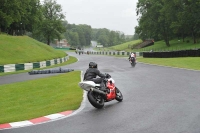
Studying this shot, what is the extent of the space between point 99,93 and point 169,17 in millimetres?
62752

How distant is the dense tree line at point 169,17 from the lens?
63.1m

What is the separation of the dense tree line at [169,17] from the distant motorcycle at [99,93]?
178 feet

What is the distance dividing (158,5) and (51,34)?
120 feet

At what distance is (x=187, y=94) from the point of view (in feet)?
35.8

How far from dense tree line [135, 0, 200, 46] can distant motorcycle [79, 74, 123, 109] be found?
54.2 m

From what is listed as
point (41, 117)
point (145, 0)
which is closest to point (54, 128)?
point (41, 117)

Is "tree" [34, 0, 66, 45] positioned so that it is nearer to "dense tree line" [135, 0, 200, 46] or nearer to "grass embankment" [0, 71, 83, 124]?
"dense tree line" [135, 0, 200, 46]

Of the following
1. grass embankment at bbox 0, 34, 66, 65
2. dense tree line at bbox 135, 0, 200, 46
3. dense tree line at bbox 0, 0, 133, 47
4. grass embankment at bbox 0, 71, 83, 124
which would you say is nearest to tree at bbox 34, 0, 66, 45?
dense tree line at bbox 0, 0, 133, 47

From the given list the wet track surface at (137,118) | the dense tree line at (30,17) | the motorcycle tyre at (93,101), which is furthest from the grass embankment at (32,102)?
the dense tree line at (30,17)

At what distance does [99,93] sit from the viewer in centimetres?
923

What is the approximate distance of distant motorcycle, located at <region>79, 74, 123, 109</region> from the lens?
354 inches

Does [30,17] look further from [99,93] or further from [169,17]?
[99,93]

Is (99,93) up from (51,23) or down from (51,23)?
down

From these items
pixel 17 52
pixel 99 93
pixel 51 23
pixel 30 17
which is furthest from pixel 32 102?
pixel 51 23
